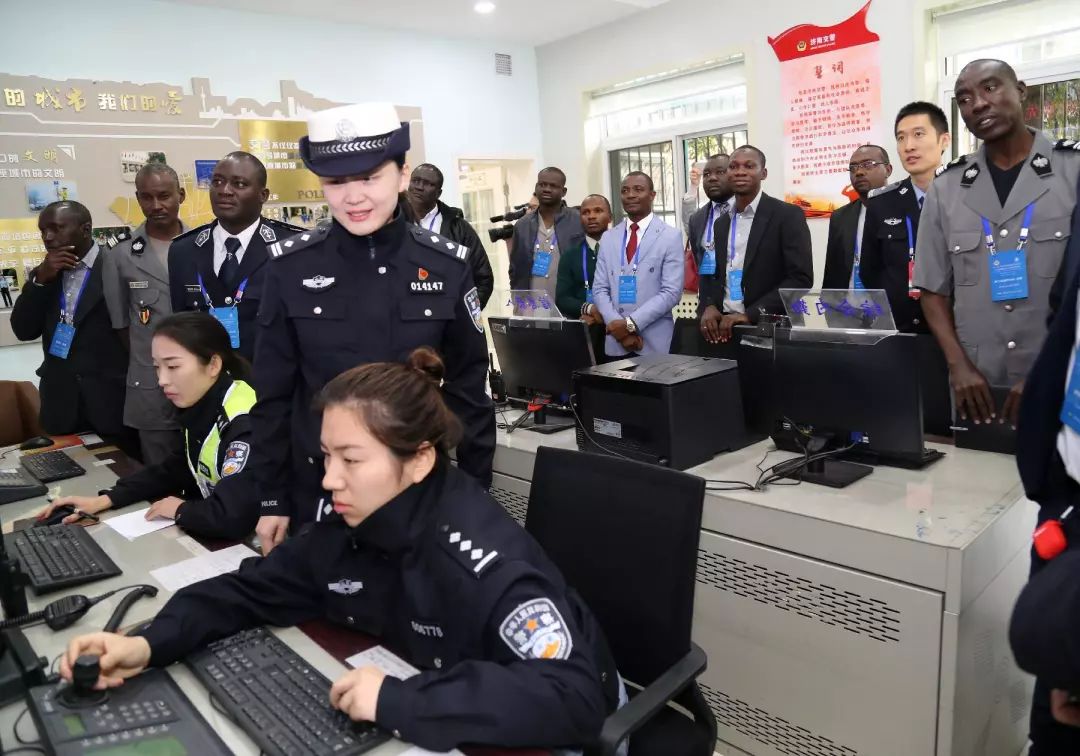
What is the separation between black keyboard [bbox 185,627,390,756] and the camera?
99cm

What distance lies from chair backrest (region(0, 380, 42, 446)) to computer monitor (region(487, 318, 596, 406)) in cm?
234

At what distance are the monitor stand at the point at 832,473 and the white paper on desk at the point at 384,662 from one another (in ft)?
3.77

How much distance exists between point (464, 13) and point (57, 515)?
5011mm

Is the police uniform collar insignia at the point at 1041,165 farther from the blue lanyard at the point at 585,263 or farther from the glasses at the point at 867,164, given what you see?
the blue lanyard at the point at 585,263

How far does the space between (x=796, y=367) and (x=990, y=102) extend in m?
0.95

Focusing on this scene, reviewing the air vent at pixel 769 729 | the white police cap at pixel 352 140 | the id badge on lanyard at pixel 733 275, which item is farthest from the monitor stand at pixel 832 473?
the id badge on lanyard at pixel 733 275

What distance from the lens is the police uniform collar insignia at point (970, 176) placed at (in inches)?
89.2

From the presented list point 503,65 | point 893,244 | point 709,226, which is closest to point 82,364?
point 709,226

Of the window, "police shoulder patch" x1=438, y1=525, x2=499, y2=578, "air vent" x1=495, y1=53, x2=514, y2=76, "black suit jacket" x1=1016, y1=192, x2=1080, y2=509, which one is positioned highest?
"air vent" x1=495, y1=53, x2=514, y2=76

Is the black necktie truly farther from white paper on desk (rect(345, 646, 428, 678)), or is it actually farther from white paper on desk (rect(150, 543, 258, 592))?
white paper on desk (rect(345, 646, 428, 678))

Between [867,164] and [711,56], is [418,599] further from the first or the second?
[711,56]

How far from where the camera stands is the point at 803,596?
69.3 inches

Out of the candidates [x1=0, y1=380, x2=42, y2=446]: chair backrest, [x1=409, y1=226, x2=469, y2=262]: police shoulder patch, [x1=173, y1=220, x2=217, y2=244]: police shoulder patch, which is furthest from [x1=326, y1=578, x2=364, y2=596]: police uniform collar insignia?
[x1=0, y1=380, x2=42, y2=446]: chair backrest

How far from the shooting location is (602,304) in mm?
3824
